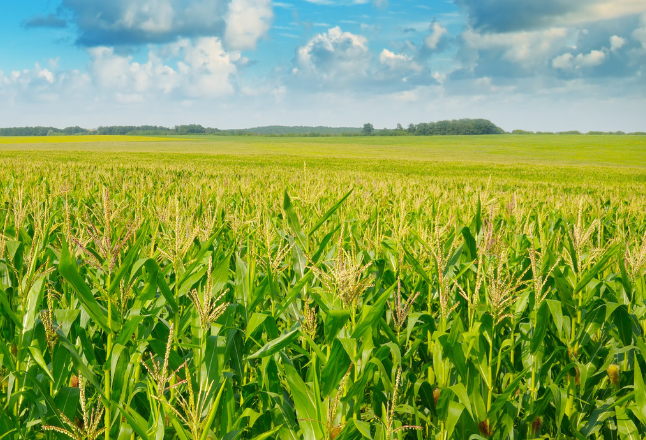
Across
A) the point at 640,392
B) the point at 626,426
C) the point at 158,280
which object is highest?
the point at 158,280

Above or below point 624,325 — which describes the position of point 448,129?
above

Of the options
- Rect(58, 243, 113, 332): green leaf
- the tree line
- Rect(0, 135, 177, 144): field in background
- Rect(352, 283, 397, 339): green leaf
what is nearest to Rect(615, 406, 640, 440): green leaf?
Rect(352, 283, 397, 339): green leaf

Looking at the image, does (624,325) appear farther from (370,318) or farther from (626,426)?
(370,318)

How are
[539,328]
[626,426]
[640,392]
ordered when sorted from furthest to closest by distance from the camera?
[539,328]
[626,426]
[640,392]

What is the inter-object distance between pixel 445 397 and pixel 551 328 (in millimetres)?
1338

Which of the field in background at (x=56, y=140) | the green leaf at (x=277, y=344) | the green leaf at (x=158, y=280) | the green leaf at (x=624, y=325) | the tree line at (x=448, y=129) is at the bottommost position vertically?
the green leaf at (x=624, y=325)

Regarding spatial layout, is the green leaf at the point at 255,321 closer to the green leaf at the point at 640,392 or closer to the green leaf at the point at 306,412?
the green leaf at the point at 306,412

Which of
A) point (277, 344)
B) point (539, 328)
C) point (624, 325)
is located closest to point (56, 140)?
point (277, 344)

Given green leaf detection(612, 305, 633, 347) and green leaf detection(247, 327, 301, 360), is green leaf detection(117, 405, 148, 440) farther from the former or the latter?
green leaf detection(612, 305, 633, 347)

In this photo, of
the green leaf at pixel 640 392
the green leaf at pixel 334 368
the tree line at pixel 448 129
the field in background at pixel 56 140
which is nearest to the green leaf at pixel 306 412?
the green leaf at pixel 334 368

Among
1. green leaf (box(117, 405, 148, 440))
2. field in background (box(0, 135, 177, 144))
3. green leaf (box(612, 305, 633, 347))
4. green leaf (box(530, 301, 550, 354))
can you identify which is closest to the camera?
green leaf (box(117, 405, 148, 440))

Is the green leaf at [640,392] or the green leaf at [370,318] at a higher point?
the green leaf at [370,318]

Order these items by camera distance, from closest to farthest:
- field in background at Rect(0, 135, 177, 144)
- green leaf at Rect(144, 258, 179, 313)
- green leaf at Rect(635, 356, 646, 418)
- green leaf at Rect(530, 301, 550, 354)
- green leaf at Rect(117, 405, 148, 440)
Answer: green leaf at Rect(117, 405, 148, 440)
green leaf at Rect(144, 258, 179, 313)
green leaf at Rect(635, 356, 646, 418)
green leaf at Rect(530, 301, 550, 354)
field in background at Rect(0, 135, 177, 144)

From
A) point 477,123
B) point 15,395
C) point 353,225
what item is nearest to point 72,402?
point 15,395
